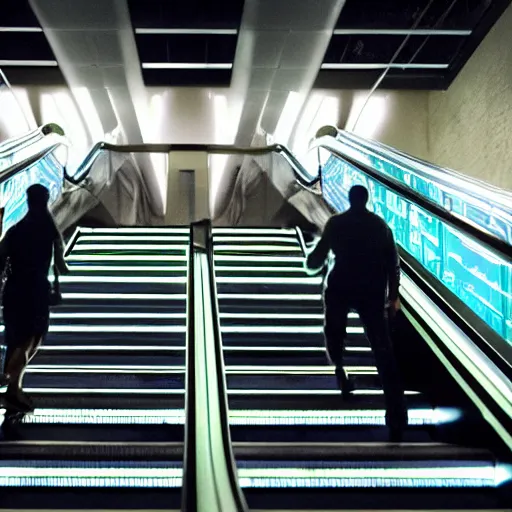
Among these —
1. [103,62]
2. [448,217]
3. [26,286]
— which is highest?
[103,62]

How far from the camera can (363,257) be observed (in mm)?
3605

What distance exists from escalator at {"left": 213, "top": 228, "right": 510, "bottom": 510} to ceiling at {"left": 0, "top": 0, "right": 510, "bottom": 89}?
529 cm

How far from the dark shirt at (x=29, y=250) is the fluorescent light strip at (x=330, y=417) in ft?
3.99

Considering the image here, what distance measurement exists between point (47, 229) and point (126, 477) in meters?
1.55

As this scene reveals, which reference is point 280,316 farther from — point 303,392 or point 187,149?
point 187,149

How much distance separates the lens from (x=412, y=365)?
350 centimetres

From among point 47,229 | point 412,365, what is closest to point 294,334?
point 412,365

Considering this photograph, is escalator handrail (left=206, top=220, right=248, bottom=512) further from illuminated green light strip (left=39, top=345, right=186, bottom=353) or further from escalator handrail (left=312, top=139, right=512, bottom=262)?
escalator handrail (left=312, top=139, right=512, bottom=262)

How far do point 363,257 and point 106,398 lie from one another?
4.56 feet

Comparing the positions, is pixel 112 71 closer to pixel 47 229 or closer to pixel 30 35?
pixel 30 35

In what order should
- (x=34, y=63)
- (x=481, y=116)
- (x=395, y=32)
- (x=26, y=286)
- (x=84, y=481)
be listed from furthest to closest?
(x=34, y=63), (x=395, y=32), (x=481, y=116), (x=26, y=286), (x=84, y=481)

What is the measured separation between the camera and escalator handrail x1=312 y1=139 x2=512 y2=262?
3.00 m

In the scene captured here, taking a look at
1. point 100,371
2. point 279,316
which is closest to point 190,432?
point 100,371

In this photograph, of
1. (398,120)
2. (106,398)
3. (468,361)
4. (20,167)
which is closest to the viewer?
(468,361)
